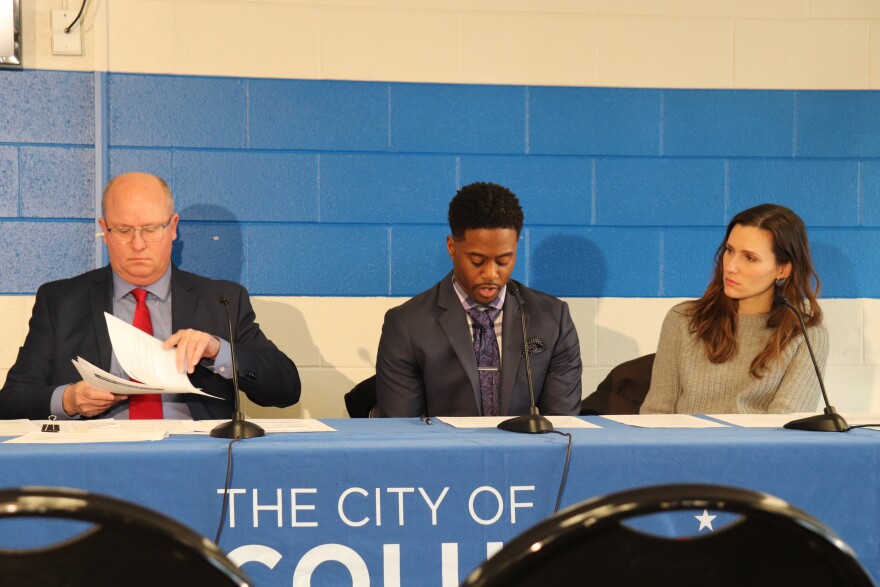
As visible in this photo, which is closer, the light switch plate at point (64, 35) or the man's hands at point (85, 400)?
the man's hands at point (85, 400)

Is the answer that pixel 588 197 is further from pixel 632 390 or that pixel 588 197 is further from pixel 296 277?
pixel 296 277

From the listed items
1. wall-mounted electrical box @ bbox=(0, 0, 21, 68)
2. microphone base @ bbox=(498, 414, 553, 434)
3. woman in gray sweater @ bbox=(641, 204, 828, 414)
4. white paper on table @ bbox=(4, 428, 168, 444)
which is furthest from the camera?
wall-mounted electrical box @ bbox=(0, 0, 21, 68)

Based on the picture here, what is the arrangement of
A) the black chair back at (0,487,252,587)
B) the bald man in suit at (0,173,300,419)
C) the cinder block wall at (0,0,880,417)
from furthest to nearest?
the cinder block wall at (0,0,880,417) < the bald man in suit at (0,173,300,419) < the black chair back at (0,487,252,587)

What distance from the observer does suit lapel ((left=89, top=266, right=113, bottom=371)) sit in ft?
9.12

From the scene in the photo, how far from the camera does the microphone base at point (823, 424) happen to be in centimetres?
201

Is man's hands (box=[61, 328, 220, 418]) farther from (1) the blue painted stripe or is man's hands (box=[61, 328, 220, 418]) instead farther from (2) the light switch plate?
(2) the light switch plate

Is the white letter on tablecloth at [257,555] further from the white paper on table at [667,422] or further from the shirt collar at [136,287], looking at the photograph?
the shirt collar at [136,287]

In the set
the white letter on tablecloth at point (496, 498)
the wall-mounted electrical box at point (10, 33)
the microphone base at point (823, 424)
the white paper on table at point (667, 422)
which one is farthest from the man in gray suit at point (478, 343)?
the wall-mounted electrical box at point (10, 33)

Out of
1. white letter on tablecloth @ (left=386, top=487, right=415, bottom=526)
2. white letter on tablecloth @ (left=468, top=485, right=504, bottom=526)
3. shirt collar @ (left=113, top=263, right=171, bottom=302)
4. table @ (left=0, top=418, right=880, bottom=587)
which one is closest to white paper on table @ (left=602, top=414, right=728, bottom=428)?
table @ (left=0, top=418, right=880, bottom=587)

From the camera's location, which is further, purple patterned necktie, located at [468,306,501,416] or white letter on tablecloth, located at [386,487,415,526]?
purple patterned necktie, located at [468,306,501,416]

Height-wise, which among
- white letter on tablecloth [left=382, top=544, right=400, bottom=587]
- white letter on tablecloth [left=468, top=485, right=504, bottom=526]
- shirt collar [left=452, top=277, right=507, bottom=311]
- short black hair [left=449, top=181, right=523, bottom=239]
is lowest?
white letter on tablecloth [left=382, top=544, right=400, bottom=587]

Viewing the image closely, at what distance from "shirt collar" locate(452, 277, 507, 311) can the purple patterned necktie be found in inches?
0.4

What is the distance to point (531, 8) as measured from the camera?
12.0 ft

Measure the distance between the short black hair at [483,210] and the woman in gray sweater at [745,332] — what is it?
0.62 metres
